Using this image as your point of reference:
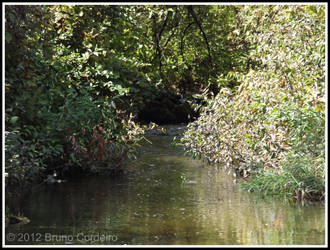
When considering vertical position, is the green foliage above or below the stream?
above

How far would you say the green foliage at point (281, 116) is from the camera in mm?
8117

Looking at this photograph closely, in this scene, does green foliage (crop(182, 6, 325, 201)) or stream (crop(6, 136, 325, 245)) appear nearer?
stream (crop(6, 136, 325, 245))

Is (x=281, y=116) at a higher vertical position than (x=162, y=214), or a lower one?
higher

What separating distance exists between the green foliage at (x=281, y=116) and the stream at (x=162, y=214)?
18.2 inches

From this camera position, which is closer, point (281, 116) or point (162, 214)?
point (162, 214)

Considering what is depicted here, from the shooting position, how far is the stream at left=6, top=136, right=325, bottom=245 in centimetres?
641

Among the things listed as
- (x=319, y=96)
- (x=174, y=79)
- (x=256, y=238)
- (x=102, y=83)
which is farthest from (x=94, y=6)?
(x=174, y=79)

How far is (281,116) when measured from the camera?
8125 millimetres

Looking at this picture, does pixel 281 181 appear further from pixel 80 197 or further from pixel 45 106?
pixel 45 106

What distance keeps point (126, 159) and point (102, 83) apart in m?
1.46

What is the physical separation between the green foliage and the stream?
0.46m

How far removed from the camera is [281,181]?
8.23 meters

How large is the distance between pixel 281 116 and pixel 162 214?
212 centimetres

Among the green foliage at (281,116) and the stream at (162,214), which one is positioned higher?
the green foliage at (281,116)
